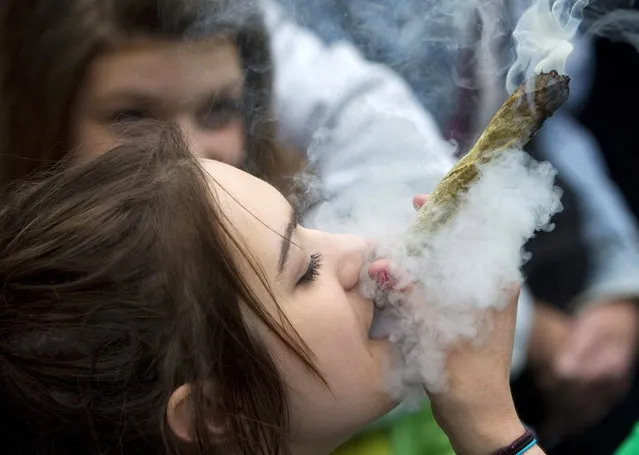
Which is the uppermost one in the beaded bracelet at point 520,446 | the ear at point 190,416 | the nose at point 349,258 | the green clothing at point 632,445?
the nose at point 349,258

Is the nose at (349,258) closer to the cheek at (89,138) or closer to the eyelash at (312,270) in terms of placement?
the eyelash at (312,270)

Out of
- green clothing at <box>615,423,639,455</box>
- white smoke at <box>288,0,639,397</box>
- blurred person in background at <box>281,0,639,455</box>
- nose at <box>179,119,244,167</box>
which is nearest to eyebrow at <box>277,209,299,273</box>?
white smoke at <box>288,0,639,397</box>

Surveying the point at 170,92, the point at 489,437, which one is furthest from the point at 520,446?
the point at 170,92

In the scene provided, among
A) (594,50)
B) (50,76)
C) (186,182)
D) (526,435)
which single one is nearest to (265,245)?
(186,182)

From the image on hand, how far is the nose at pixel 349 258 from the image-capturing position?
76 centimetres

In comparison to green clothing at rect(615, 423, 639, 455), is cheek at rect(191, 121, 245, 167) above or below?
above

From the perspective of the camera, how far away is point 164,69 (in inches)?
44.1

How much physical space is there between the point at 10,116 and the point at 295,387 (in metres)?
0.81

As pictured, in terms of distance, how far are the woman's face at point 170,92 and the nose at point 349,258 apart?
344mm

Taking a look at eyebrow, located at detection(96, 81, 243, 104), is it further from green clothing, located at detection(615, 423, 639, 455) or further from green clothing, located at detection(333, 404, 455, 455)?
green clothing, located at detection(615, 423, 639, 455)

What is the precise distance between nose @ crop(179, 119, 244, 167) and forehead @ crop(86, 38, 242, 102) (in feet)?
0.22

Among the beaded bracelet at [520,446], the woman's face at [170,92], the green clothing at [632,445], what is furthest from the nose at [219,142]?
the green clothing at [632,445]

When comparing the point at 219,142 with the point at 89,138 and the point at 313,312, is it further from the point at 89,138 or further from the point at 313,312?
the point at 313,312

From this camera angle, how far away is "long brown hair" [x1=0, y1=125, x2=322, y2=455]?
0.68 metres
